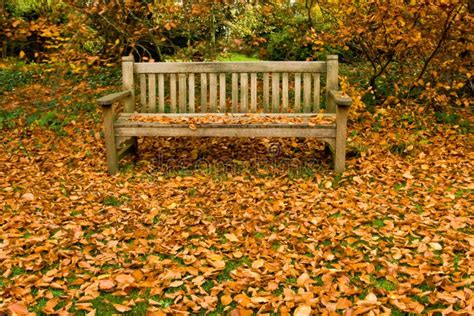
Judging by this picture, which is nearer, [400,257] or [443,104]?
[400,257]

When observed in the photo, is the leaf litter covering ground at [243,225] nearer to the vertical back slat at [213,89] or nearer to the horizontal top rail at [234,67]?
the vertical back slat at [213,89]

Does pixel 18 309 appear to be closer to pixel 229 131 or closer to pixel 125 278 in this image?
pixel 125 278

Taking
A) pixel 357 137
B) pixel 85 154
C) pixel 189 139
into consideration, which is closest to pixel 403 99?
pixel 357 137

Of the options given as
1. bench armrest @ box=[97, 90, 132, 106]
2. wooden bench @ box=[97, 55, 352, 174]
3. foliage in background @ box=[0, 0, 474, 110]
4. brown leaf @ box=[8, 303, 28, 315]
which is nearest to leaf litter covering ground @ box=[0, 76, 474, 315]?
brown leaf @ box=[8, 303, 28, 315]

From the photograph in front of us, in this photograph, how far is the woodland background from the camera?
10.1 feet

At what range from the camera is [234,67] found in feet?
18.6

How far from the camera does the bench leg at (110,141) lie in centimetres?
517

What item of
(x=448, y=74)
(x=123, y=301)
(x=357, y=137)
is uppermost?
(x=448, y=74)

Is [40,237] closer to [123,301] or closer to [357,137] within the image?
[123,301]

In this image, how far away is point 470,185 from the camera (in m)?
4.79

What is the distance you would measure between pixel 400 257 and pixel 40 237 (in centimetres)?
263

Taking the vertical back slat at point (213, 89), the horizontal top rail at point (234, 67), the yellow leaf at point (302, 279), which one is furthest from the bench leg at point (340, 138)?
the yellow leaf at point (302, 279)

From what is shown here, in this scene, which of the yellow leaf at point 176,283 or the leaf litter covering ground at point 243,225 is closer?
the leaf litter covering ground at point 243,225

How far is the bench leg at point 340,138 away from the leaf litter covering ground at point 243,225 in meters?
0.16
